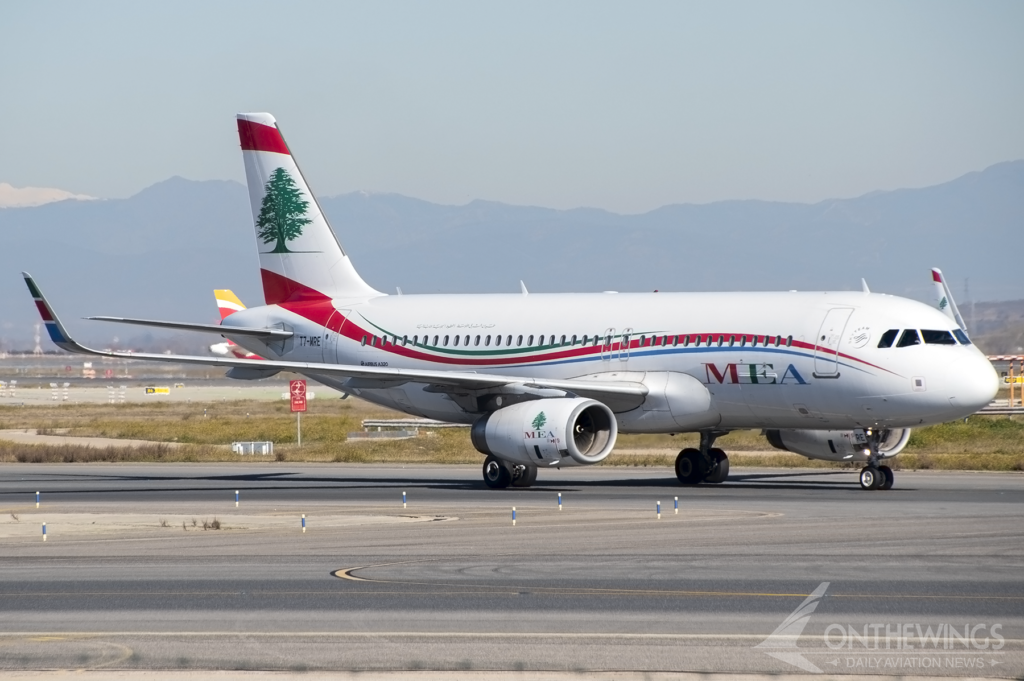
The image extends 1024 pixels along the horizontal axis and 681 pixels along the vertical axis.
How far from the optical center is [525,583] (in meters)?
17.3

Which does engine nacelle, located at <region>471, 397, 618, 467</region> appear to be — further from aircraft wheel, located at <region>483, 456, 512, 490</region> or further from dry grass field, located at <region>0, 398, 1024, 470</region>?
dry grass field, located at <region>0, 398, 1024, 470</region>

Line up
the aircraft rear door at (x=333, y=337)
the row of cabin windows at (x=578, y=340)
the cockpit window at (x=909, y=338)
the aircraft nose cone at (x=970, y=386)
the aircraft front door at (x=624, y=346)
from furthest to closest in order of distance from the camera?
the aircraft rear door at (x=333, y=337)
the aircraft front door at (x=624, y=346)
the row of cabin windows at (x=578, y=340)
the cockpit window at (x=909, y=338)
the aircraft nose cone at (x=970, y=386)

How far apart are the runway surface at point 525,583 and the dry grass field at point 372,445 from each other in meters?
13.7

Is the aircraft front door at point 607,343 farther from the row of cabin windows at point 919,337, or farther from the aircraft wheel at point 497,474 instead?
the row of cabin windows at point 919,337

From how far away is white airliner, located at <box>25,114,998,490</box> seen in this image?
Result: 101 feet

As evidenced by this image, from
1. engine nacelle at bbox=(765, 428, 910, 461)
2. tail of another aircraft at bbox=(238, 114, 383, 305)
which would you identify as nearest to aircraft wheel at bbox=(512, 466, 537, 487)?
engine nacelle at bbox=(765, 428, 910, 461)

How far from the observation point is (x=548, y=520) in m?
25.2

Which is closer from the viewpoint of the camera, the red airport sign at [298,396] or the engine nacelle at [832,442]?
the engine nacelle at [832,442]

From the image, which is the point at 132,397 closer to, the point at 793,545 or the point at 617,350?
the point at 617,350

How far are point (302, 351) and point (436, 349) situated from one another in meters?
4.36

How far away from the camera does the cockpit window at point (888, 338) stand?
30.7m

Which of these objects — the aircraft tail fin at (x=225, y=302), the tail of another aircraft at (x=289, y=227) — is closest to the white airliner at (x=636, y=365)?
the tail of another aircraft at (x=289, y=227)

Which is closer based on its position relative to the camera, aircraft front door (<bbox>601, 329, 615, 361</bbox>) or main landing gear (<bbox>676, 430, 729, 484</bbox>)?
aircraft front door (<bbox>601, 329, 615, 361</bbox>)

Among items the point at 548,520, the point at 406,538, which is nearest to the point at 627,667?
the point at 406,538
